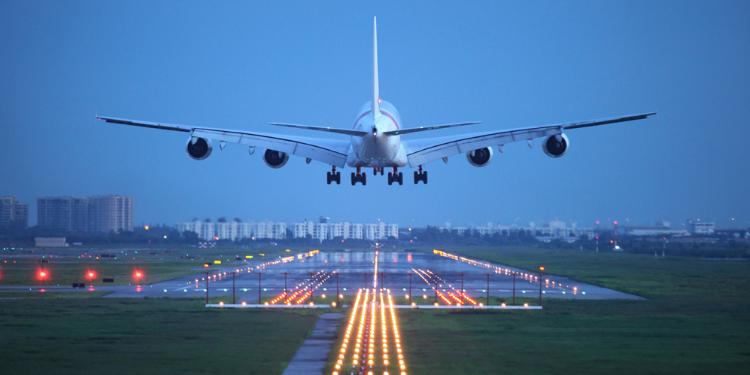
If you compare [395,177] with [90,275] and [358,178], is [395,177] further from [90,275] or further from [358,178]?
[90,275]

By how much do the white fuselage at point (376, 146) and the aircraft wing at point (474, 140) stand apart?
1.36 meters

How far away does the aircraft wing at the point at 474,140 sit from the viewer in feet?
173

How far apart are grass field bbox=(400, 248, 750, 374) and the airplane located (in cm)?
889

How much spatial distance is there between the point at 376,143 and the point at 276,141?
6038 mm

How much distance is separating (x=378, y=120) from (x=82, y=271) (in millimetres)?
54503

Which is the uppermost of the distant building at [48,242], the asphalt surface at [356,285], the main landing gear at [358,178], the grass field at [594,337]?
the main landing gear at [358,178]

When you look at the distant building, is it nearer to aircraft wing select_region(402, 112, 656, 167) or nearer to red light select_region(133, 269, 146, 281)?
red light select_region(133, 269, 146, 281)

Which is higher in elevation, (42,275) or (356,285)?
(42,275)

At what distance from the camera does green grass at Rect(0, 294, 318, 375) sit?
119 ft

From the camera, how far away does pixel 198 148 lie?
5169 cm

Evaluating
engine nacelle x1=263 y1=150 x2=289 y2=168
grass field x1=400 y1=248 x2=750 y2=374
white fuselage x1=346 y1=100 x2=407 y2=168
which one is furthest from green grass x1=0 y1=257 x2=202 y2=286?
grass field x1=400 y1=248 x2=750 y2=374

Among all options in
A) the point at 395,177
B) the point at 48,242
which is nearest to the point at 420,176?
the point at 395,177

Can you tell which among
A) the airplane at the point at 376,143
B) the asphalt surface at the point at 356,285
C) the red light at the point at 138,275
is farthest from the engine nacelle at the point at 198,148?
the red light at the point at 138,275

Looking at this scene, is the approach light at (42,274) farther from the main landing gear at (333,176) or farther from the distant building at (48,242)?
the distant building at (48,242)
